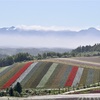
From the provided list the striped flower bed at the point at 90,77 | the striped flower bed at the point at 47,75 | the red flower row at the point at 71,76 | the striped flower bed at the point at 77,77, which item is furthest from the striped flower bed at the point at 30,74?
the striped flower bed at the point at 90,77

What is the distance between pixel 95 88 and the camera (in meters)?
82.1

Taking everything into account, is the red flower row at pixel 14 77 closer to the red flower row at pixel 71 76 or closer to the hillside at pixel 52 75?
the hillside at pixel 52 75

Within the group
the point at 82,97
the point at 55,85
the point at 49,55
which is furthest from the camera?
the point at 49,55

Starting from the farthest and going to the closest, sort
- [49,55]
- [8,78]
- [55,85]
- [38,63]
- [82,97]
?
[49,55], [38,63], [8,78], [55,85], [82,97]

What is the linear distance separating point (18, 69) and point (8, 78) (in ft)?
36.1

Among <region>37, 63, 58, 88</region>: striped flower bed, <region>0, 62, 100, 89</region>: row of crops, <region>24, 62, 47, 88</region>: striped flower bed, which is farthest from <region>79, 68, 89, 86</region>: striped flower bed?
<region>24, 62, 47, 88</region>: striped flower bed

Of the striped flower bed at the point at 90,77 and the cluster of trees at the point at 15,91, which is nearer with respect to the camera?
the cluster of trees at the point at 15,91

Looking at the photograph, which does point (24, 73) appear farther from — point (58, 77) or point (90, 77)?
point (90, 77)

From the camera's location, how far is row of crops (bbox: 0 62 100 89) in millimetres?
91562

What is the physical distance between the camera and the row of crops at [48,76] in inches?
3605

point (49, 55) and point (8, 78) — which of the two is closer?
point (8, 78)

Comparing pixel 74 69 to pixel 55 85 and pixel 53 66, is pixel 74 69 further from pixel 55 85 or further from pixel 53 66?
pixel 55 85

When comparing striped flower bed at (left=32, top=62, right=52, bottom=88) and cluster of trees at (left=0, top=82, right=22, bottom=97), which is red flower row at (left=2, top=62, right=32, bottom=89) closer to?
striped flower bed at (left=32, top=62, right=52, bottom=88)

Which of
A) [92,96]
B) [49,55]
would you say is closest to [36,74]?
[92,96]
